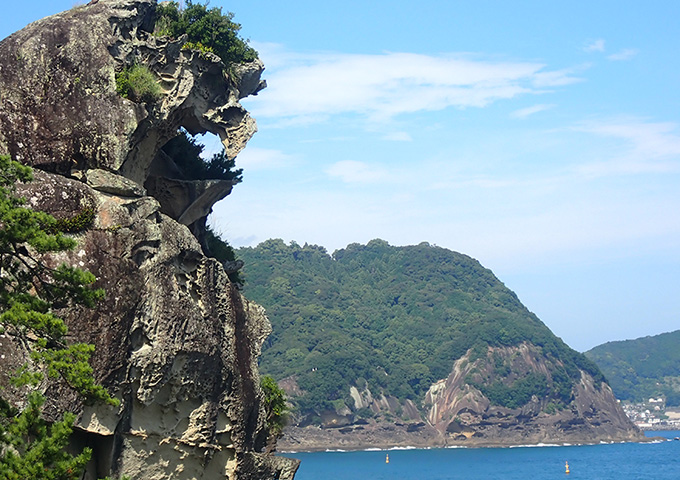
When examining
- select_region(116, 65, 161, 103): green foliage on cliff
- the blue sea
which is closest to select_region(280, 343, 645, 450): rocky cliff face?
the blue sea

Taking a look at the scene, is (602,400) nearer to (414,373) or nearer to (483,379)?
(483,379)

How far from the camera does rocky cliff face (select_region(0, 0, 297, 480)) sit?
23.7 m

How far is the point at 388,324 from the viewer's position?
17562 centimetres

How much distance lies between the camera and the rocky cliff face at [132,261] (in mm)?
23734

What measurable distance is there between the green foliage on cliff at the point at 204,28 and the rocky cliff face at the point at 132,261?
1621 mm

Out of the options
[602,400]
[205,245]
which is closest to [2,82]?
[205,245]

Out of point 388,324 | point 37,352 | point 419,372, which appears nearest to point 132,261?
point 37,352

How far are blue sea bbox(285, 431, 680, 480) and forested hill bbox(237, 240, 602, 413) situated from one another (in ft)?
36.2

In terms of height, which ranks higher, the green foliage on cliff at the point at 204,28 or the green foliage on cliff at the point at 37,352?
the green foliage on cliff at the point at 204,28

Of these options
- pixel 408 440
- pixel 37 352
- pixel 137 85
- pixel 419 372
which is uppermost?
pixel 137 85

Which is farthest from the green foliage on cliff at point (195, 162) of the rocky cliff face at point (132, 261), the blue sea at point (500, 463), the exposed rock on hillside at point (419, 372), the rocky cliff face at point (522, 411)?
the rocky cliff face at point (522, 411)

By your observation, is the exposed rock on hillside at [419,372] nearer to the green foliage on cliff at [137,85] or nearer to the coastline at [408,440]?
the coastline at [408,440]

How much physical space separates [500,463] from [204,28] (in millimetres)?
95958

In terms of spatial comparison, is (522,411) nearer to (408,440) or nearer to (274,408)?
(408,440)
